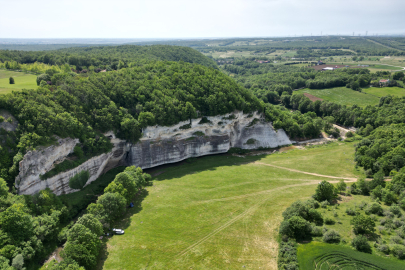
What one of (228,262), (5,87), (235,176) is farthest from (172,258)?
(5,87)

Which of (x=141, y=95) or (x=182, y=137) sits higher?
(x=141, y=95)

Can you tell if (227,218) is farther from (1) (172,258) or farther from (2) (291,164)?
(2) (291,164)

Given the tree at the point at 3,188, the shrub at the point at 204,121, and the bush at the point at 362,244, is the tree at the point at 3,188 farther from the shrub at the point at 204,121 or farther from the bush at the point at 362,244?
the bush at the point at 362,244

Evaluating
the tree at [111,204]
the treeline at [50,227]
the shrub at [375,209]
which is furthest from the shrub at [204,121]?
the shrub at [375,209]

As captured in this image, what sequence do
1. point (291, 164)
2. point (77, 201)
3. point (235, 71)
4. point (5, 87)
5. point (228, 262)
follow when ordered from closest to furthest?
1. point (228, 262)
2. point (77, 201)
3. point (5, 87)
4. point (291, 164)
5. point (235, 71)

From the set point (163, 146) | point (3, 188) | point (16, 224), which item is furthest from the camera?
point (163, 146)

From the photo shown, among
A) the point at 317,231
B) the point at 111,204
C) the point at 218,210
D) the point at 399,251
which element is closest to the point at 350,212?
the point at 317,231

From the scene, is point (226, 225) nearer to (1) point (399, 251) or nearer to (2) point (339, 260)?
(2) point (339, 260)
